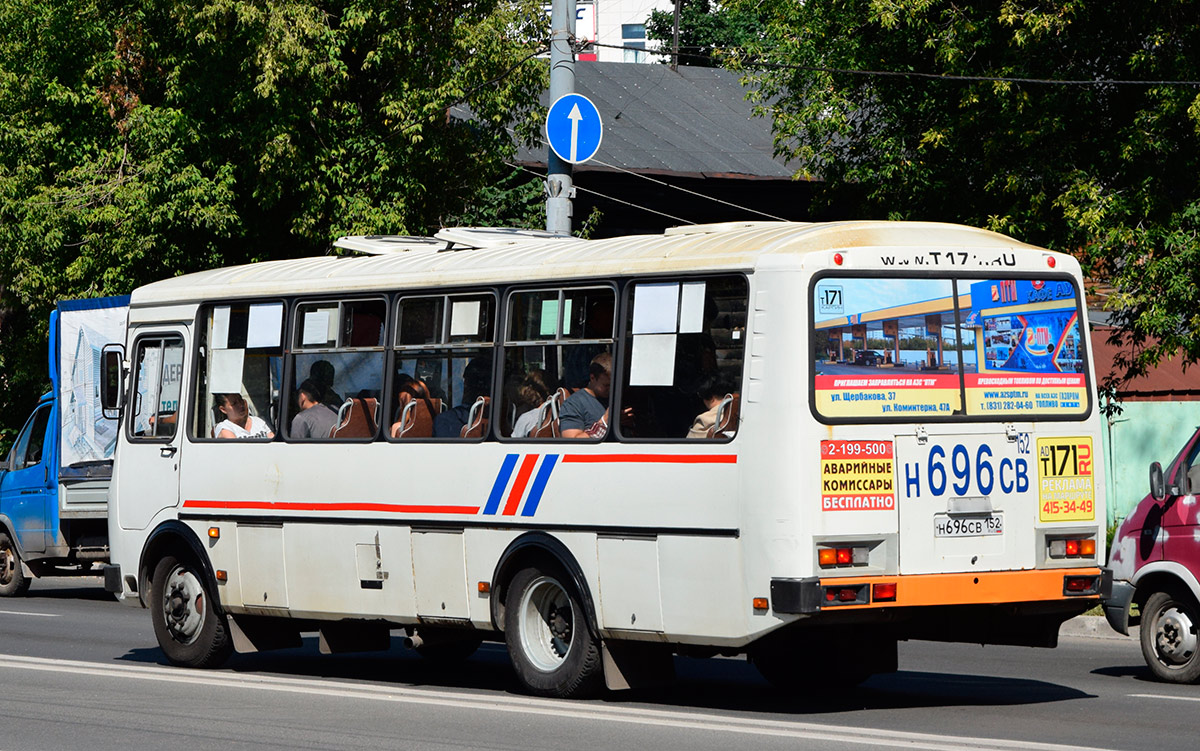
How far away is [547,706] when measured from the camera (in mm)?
10312

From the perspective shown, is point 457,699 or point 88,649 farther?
point 88,649

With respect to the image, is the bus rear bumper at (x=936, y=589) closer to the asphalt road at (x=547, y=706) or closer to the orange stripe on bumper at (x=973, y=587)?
the orange stripe on bumper at (x=973, y=587)

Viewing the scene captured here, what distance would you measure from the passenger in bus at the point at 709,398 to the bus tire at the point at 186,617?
179 inches

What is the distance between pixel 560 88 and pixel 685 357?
7162 millimetres

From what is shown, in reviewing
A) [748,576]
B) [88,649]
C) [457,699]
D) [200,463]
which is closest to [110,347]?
[200,463]

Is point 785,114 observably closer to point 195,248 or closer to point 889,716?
point 195,248

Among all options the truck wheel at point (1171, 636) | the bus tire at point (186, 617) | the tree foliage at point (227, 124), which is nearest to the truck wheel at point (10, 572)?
the tree foliage at point (227, 124)

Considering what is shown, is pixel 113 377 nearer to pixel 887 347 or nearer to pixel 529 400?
pixel 529 400

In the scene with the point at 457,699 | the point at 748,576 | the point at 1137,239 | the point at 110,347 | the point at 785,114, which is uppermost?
the point at 785,114

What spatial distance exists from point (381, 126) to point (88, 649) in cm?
1060

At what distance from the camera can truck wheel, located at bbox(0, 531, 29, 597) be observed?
2130 cm

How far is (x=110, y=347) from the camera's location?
1378 centimetres

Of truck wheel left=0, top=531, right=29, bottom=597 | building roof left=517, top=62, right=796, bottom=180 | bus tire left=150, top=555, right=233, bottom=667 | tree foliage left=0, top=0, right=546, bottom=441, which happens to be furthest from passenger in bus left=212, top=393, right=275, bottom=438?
building roof left=517, top=62, right=796, bottom=180

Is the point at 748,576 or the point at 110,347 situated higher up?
the point at 110,347
